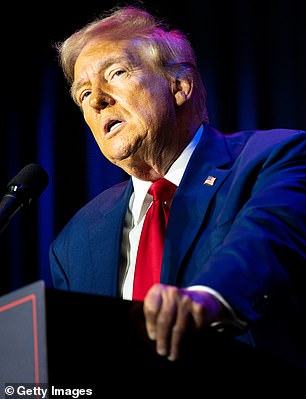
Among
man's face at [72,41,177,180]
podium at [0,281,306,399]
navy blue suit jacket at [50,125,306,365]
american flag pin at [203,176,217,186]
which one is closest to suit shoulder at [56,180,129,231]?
navy blue suit jacket at [50,125,306,365]

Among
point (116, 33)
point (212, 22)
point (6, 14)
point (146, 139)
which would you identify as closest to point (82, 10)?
point (6, 14)

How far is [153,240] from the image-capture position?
1877 millimetres

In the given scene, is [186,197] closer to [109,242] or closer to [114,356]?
[109,242]

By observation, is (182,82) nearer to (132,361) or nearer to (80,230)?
(80,230)

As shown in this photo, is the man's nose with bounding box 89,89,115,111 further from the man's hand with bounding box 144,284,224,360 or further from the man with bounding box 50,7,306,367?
the man's hand with bounding box 144,284,224,360

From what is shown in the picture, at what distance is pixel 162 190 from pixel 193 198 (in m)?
0.18

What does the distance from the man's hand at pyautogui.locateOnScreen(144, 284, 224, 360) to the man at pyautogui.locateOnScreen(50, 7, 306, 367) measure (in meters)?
0.01

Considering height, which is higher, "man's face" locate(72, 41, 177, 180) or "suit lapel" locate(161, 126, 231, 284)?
"man's face" locate(72, 41, 177, 180)

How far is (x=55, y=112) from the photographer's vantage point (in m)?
3.20

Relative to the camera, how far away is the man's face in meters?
2.09

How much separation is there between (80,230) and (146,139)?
1.31 feet

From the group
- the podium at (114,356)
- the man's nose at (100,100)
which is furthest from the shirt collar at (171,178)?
the podium at (114,356)

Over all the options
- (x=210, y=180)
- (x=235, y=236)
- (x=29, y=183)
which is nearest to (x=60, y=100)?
(x=210, y=180)

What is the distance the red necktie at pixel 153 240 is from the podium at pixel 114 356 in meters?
0.76
